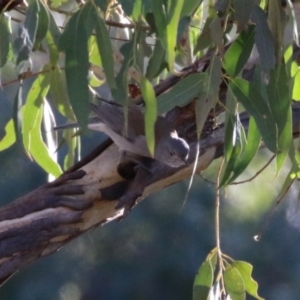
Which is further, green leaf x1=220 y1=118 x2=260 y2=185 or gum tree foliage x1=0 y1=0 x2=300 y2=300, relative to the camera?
green leaf x1=220 y1=118 x2=260 y2=185

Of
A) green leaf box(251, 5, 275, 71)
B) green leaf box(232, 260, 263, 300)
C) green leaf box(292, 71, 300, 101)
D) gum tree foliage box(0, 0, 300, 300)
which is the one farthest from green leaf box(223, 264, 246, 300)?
green leaf box(251, 5, 275, 71)

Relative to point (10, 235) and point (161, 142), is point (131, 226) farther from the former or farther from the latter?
point (10, 235)

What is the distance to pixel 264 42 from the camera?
2.48 feet

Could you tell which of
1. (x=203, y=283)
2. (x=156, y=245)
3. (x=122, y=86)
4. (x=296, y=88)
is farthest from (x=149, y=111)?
(x=156, y=245)

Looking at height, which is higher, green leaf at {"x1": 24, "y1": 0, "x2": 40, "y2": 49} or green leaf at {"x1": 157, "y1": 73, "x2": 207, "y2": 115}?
green leaf at {"x1": 24, "y1": 0, "x2": 40, "y2": 49}

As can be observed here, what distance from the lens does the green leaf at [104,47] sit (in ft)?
2.48

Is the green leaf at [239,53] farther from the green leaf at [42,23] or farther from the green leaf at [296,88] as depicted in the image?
the green leaf at [42,23]

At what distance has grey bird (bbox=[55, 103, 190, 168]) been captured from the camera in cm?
99

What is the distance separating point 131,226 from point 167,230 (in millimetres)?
77

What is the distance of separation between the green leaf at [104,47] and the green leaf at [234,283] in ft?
1.37

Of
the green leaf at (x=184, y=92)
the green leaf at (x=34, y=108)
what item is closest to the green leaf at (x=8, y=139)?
the green leaf at (x=34, y=108)

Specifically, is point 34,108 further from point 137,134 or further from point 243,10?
point 243,10

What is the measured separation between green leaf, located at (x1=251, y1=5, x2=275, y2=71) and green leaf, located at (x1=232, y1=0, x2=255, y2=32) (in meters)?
Answer: 0.02

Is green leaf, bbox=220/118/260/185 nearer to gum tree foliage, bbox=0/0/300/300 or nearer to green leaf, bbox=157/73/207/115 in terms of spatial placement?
gum tree foliage, bbox=0/0/300/300
